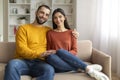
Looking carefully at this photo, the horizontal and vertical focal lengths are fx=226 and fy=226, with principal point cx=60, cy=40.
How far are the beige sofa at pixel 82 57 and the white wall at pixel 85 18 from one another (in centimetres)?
186

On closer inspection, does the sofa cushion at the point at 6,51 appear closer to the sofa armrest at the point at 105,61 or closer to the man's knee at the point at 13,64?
the man's knee at the point at 13,64

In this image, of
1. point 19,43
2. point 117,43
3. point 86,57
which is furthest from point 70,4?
point 19,43

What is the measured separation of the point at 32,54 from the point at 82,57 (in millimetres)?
812

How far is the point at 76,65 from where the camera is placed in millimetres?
2488

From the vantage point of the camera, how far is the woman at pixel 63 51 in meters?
2.48

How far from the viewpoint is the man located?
2357 millimetres

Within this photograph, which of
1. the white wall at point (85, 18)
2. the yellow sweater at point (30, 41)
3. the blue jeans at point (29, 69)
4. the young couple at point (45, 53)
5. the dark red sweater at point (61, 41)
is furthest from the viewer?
the white wall at point (85, 18)

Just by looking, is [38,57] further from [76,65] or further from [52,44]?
[76,65]

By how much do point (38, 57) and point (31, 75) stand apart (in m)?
0.24

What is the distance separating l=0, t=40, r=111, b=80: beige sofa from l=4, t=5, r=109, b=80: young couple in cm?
8

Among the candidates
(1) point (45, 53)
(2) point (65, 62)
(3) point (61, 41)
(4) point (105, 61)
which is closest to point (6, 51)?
(1) point (45, 53)

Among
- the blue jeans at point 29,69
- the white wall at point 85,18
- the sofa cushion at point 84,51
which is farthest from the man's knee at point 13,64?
the white wall at point 85,18

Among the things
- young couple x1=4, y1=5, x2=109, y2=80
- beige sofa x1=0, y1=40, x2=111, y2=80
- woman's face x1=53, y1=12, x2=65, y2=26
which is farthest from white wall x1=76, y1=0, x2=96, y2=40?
woman's face x1=53, y1=12, x2=65, y2=26

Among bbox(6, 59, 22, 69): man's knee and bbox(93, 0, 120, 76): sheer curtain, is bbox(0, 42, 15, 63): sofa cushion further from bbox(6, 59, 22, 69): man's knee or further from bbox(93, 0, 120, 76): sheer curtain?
bbox(93, 0, 120, 76): sheer curtain
